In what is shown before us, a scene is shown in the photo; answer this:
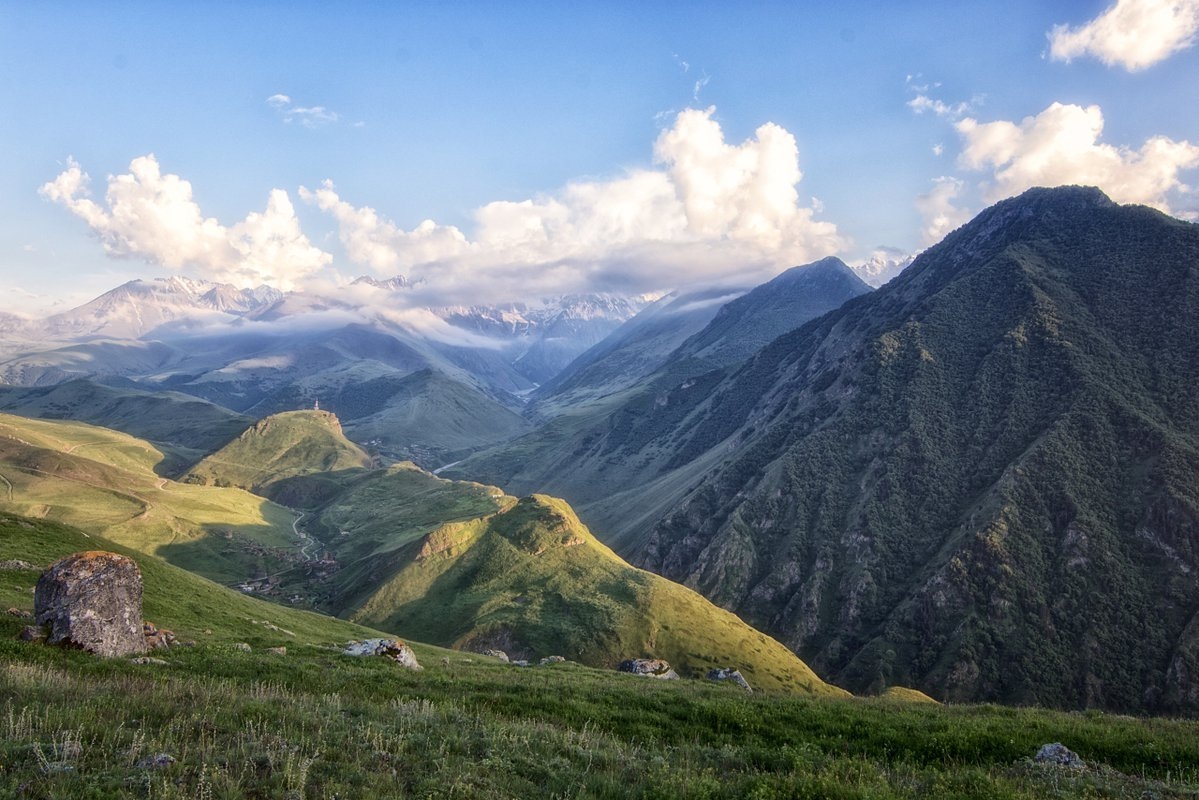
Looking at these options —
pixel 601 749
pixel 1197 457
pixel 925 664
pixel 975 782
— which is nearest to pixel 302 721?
pixel 601 749

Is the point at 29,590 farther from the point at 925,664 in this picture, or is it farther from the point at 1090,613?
the point at 1090,613

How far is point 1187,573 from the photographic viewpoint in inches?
6142

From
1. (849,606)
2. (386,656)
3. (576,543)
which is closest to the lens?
(386,656)

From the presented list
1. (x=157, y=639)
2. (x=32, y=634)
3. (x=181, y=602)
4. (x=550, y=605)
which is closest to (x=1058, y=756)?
(x=32, y=634)

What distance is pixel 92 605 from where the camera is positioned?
28234 millimetres

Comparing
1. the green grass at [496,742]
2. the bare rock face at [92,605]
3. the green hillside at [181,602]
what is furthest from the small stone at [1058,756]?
the green hillside at [181,602]

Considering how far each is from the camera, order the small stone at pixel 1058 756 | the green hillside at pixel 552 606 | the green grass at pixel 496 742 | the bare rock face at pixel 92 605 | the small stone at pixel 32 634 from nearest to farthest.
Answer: the green grass at pixel 496 742 < the small stone at pixel 1058 756 < the small stone at pixel 32 634 < the bare rock face at pixel 92 605 < the green hillside at pixel 552 606

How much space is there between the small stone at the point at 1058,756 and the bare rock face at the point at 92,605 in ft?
130

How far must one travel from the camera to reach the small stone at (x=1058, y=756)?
1967cm

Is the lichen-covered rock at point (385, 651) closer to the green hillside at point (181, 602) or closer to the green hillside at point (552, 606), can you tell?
the green hillside at point (181, 602)

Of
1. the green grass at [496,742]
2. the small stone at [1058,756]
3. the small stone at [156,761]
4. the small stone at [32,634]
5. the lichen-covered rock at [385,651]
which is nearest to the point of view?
the small stone at [156,761]

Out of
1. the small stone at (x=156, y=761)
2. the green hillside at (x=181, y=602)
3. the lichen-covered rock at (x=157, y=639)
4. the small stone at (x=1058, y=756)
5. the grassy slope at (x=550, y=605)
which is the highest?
the small stone at (x=156, y=761)

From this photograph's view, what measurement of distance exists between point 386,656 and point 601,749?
94.5 feet

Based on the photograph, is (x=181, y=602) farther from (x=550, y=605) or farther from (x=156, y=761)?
(x=550, y=605)
